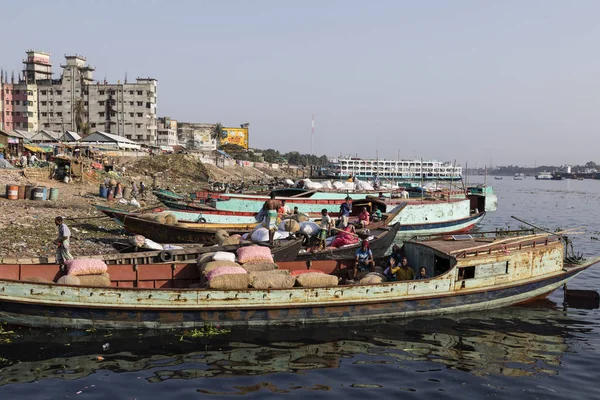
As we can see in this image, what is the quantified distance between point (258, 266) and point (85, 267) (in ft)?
14.9

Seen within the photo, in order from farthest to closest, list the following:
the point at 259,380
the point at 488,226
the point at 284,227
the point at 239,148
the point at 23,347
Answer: the point at 239,148 < the point at 488,226 < the point at 284,227 < the point at 23,347 < the point at 259,380

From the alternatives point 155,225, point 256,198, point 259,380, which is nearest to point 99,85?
point 256,198

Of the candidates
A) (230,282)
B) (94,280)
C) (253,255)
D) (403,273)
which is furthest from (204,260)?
(403,273)

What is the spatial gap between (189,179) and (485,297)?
55.7m

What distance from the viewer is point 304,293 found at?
43.7 feet

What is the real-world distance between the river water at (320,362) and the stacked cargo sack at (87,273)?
1.25 m

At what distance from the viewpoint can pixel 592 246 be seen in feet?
101

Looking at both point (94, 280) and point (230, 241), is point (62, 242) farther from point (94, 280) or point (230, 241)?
point (230, 241)

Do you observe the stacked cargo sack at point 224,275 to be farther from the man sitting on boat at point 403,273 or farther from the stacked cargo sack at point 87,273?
the man sitting on boat at point 403,273

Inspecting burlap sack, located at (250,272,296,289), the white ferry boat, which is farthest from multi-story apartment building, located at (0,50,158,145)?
burlap sack, located at (250,272,296,289)

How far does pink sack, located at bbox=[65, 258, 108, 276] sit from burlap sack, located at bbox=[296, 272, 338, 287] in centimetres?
517

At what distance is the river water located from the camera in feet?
33.3

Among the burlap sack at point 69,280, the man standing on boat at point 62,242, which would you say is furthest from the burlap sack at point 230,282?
the man standing on boat at point 62,242

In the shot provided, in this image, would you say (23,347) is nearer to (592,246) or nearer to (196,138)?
(592,246)
